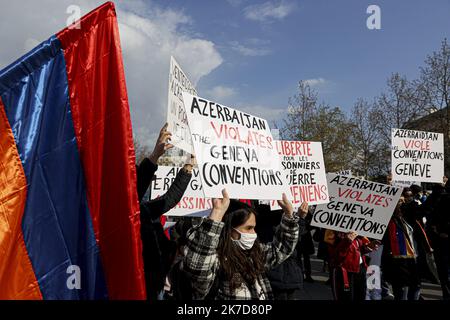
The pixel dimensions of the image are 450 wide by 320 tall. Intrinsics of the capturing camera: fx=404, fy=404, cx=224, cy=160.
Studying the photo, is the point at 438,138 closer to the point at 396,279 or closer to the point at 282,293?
the point at 396,279

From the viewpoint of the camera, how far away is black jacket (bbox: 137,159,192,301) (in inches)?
119

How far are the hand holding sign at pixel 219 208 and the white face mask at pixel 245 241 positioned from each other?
26 cm

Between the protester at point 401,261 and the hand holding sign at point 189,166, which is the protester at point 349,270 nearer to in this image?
the protester at point 401,261

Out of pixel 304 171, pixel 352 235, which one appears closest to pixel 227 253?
pixel 304 171

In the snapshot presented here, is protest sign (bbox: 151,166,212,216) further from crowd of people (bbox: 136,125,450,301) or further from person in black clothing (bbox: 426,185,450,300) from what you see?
person in black clothing (bbox: 426,185,450,300)

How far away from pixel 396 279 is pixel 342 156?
73.7 ft

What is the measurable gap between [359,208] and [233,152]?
9.67ft

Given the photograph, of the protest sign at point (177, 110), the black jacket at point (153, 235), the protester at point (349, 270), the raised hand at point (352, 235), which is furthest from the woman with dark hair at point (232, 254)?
the protester at point (349, 270)

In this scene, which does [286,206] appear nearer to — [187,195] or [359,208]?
[359,208]

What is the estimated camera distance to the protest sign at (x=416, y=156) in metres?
7.43

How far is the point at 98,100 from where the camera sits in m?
2.28

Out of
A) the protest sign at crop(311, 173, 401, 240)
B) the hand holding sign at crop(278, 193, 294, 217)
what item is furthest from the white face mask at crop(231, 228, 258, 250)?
the protest sign at crop(311, 173, 401, 240)
